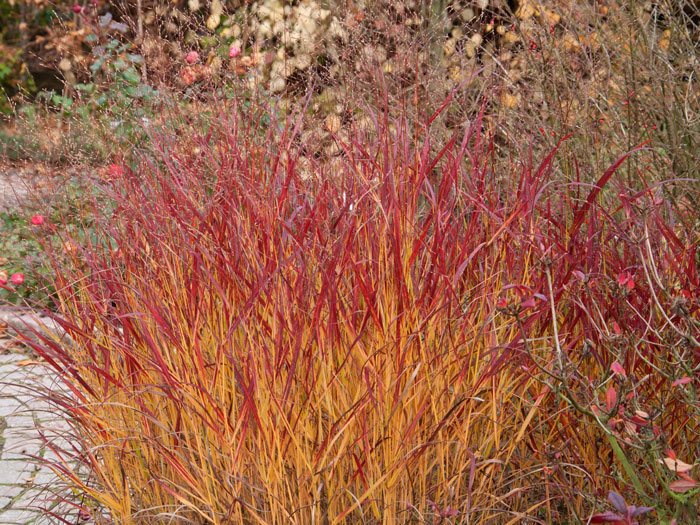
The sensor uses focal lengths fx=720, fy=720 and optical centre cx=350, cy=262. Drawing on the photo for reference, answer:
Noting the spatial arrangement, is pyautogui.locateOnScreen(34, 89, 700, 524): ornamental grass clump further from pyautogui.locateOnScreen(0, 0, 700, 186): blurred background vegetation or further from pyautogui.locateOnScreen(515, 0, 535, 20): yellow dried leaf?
pyautogui.locateOnScreen(515, 0, 535, 20): yellow dried leaf

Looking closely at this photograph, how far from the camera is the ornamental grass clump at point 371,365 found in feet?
5.52

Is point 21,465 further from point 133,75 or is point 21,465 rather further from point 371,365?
point 133,75

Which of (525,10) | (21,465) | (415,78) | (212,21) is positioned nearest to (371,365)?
(415,78)

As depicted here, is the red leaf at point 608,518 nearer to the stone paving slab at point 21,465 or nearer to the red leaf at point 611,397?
the red leaf at point 611,397

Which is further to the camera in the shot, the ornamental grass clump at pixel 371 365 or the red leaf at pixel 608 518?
the ornamental grass clump at pixel 371 365

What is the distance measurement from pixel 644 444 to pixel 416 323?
62 cm

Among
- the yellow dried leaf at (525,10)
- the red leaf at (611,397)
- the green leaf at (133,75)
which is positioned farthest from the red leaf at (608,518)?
the yellow dried leaf at (525,10)

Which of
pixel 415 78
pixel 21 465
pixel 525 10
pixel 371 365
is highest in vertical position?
pixel 525 10

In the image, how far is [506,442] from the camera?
183 centimetres

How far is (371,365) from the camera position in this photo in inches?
69.7

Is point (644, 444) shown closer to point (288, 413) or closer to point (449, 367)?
point (449, 367)

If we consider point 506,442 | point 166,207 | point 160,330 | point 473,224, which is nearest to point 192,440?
point 160,330

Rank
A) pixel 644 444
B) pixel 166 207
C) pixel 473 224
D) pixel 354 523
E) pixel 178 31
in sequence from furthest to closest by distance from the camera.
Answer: pixel 178 31, pixel 166 207, pixel 473 224, pixel 354 523, pixel 644 444

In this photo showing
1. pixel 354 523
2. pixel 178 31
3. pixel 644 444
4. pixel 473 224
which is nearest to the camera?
pixel 644 444
